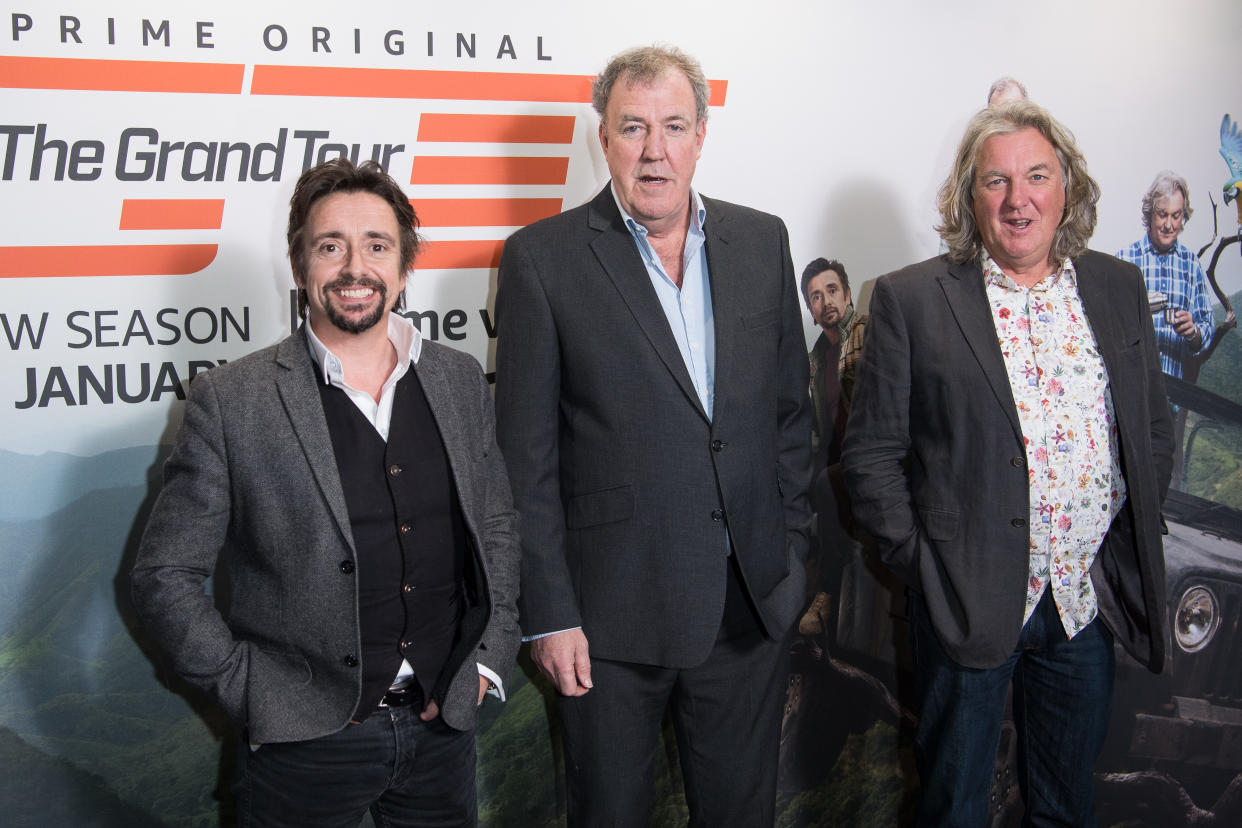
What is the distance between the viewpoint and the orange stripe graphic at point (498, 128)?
2387mm

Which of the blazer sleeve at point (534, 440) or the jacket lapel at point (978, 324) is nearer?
the blazer sleeve at point (534, 440)

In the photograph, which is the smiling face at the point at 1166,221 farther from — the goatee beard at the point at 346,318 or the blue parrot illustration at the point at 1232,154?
the goatee beard at the point at 346,318

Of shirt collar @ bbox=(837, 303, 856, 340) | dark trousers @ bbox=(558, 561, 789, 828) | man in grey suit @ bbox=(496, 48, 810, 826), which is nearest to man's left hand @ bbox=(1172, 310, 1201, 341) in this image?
shirt collar @ bbox=(837, 303, 856, 340)

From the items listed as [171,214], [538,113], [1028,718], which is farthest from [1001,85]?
[171,214]

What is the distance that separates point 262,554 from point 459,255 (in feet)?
3.32

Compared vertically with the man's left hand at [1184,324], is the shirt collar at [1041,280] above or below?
below

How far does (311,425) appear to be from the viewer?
5.48 ft

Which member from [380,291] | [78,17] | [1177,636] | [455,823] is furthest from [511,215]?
[1177,636]

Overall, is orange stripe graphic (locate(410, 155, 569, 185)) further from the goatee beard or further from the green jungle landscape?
the green jungle landscape

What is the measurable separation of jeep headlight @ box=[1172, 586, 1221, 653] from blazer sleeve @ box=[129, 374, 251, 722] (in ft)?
9.12

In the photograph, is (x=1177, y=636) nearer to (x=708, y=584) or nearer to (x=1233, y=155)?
(x=1233, y=155)

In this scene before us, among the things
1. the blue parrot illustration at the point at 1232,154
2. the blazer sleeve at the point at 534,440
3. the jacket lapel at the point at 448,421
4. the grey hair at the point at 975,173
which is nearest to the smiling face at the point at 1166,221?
the blue parrot illustration at the point at 1232,154

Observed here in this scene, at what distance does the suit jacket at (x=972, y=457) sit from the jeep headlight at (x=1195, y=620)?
103cm

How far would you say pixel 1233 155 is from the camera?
3.21 meters
